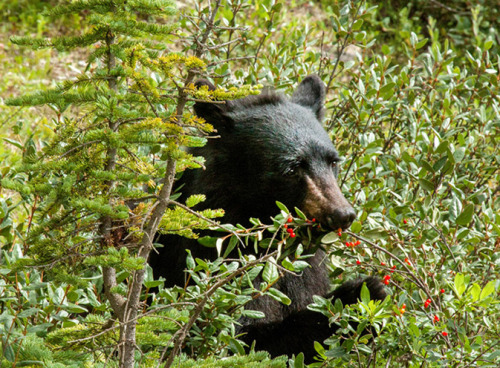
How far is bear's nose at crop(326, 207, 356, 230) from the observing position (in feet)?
10.0

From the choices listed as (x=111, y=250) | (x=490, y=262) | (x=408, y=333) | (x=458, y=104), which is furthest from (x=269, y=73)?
(x=111, y=250)

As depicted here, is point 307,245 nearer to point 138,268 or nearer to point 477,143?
point 138,268

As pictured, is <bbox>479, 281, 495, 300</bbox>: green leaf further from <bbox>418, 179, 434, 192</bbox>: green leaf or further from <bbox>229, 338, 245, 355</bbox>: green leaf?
<bbox>229, 338, 245, 355</bbox>: green leaf

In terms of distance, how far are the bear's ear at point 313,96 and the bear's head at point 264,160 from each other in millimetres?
286

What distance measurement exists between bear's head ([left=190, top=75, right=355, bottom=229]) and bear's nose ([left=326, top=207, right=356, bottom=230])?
161mm

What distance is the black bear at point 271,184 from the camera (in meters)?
3.45

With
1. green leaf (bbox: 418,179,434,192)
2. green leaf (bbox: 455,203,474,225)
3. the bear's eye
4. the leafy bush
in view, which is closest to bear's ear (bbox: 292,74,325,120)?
the leafy bush

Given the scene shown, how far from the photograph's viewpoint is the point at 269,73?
15.3 ft

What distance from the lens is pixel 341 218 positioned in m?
3.05

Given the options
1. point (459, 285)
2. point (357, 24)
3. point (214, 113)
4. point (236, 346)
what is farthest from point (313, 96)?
point (236, 346)

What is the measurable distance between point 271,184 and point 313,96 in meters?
0.89

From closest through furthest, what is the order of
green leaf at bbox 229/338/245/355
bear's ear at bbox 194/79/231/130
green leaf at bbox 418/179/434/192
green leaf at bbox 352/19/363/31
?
green leaf at bbox 229/338/245/355, green leaf at bbox 418/179/434/192, bear's ear at bbox 194/79/231/130, green leaf at bbox 352/19/363/31

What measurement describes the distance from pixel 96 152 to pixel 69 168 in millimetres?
117

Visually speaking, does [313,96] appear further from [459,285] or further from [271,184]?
[459,285]
